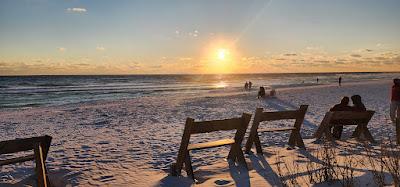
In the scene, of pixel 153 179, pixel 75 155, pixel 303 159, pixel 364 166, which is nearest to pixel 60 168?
pixel 75 155

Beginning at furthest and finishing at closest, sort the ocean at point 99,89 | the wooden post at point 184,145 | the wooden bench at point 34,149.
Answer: the ocean at point 99,89 → the wooden post at point 184,145 → the wooden bench at point 34,149

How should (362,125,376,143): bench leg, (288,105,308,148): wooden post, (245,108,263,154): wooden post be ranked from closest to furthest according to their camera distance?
(245,108,263,154): wooden post, (288,105,308,148): wooden post, (362,125,376,143): bench leg

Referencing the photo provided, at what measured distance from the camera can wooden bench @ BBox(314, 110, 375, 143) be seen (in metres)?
8.32

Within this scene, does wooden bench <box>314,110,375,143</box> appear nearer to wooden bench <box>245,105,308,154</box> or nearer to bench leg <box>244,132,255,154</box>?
wooden bench <box>245,105,308,154</box>

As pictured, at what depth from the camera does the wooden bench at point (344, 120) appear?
27.3ft

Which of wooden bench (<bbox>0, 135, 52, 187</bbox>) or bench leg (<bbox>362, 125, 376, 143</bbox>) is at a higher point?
wooden bench (<bbox>0, 135, 52, 187</bbox>)

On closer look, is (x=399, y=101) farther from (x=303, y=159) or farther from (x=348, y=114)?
(x=303, y=159)

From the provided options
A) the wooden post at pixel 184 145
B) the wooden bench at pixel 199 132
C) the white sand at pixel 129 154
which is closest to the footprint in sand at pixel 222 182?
the white sand at pixel 129 154

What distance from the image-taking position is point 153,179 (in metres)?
6.16

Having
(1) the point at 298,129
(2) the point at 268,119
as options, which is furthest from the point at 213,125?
(1) the point at 298,129

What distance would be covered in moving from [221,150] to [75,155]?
3.49 meters

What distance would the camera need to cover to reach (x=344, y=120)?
8836 mm

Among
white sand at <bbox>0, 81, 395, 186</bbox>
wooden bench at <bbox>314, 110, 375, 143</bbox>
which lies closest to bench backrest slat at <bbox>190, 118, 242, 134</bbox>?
white sand at <bbox>0, 81, 395, 186</bbox>

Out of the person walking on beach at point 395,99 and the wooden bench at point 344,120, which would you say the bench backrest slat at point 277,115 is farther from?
the person walking on beach at point 395,99
